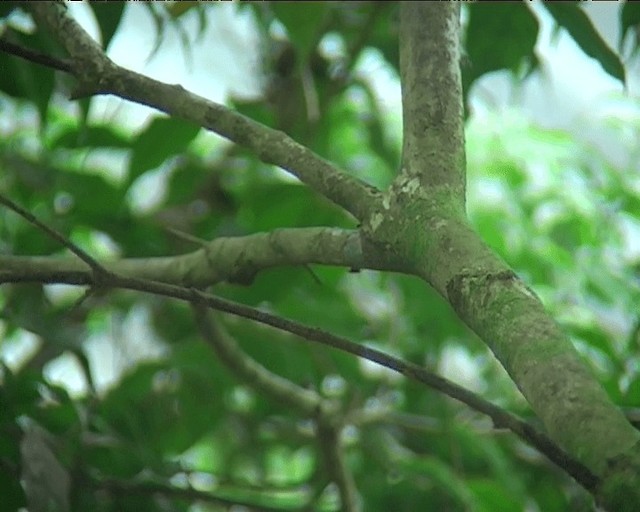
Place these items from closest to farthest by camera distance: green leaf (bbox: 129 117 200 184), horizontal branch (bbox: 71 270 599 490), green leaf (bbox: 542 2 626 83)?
1. horizontal branch (bbox: 71 270 599 490)
2. green leaf (bbox: 542 2 626 83)
3. green leaf (bbox: 129 117 200 184)

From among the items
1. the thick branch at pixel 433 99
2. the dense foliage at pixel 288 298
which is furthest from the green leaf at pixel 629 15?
the thick branch at pixel 433 99

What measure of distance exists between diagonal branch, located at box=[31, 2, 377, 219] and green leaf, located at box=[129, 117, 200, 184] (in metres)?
0.27

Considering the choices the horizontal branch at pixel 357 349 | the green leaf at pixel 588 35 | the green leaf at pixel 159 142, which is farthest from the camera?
the green leaf at pixel 159 142

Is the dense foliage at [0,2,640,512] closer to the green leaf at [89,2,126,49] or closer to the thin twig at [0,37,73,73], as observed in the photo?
the green leaf at [89,2,126,49]

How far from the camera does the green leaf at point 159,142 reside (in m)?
0.73

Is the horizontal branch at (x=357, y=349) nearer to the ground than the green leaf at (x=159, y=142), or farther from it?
nearer to the ground

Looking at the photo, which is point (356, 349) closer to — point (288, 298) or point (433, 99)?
point (433, 99)

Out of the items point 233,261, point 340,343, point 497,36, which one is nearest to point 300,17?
point 497,36

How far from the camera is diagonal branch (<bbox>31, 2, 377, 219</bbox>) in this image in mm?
430

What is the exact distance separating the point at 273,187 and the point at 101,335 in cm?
60

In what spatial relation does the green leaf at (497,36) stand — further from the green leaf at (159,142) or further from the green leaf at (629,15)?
the green leaf at (159,142)

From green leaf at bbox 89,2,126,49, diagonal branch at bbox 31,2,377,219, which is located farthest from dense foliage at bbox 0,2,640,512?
diagonal branch at bbox 31,2,377,219

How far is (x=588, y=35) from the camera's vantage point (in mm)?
575

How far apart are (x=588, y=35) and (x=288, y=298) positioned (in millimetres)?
343
